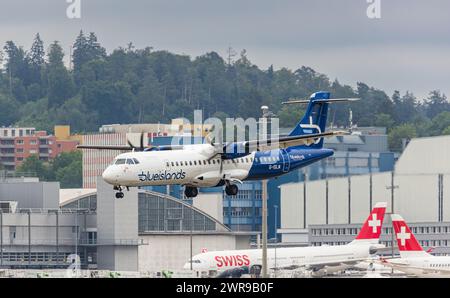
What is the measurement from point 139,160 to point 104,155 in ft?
335

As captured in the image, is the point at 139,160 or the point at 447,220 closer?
the point at 139,160

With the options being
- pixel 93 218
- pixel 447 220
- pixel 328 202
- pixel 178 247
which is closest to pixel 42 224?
pixel 93 218

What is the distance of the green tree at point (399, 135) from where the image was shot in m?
171

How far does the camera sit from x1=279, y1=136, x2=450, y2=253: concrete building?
4653 inches

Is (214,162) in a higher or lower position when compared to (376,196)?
higher

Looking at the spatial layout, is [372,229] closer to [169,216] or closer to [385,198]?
[169,216]

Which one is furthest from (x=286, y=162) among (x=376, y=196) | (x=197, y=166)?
(x=376, y=196)

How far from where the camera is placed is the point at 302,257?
8962 cm

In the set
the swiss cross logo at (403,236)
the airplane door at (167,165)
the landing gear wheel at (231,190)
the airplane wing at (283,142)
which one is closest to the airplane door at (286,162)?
the airplane wing at (283,142)

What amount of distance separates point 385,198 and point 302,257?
3062 centimetres

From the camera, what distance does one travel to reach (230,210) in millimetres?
143250
